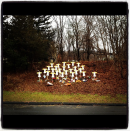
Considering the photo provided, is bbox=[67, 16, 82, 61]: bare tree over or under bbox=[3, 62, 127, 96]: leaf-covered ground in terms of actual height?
over

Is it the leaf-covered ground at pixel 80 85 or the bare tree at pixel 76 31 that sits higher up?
the bare tree at pixel 76 31

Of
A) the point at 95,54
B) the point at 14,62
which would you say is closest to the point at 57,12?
the point at 14,62

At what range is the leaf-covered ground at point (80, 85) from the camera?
6.39 meters

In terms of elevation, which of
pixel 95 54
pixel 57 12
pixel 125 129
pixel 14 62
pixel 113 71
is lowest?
pixel 125 129

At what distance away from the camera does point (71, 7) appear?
310cm

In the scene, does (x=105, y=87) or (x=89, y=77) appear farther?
(x=89, y=77)

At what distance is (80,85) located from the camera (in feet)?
23.7

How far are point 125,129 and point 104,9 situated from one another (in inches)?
126

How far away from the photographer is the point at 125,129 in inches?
110

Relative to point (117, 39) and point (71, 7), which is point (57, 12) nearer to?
point (71, 7)

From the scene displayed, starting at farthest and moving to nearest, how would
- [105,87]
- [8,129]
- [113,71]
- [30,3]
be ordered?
1. [113,71]
2. [105,87]
3. [30,3]
4. [8,129]

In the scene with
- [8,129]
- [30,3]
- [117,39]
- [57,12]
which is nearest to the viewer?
[8,129]

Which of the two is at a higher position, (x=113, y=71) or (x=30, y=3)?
(x=30, y=3)

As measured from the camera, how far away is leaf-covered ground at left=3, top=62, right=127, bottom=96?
21.0 feet
